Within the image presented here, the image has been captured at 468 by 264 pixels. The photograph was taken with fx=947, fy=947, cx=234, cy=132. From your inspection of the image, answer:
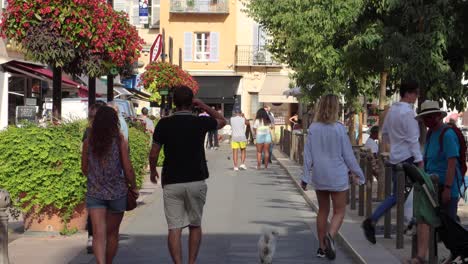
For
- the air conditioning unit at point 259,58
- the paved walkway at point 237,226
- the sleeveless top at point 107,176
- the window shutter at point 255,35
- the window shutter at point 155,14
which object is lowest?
the paved walkway at point 237,226

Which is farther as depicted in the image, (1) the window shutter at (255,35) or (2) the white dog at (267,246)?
(1) the window shutter at (255,35)

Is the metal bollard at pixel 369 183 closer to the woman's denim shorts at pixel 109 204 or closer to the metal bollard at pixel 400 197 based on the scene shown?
the metal bollard at pixel 400 197

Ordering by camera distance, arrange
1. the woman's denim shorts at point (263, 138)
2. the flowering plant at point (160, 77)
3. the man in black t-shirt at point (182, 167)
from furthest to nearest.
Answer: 1. the flowering plant at point (160, 77)
2. the woman's denim shorts at point (263, 138)
3. the man in black t-shirt at point (182, 167)

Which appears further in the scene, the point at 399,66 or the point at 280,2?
the point at 280,2

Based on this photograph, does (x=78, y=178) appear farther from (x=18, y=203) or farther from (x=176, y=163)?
(x=176, y=163)

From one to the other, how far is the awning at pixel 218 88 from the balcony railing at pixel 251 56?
1.05 metres

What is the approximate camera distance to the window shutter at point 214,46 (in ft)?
185

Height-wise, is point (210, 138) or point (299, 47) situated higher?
point (299, 47)

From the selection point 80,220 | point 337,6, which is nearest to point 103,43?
point 80,220

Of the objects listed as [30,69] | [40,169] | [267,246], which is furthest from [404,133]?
[30,69]

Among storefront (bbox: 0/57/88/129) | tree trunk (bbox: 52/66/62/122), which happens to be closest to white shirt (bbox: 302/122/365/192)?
tree trunk (bbox: 52/66/62/122)

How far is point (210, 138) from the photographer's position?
138 ft

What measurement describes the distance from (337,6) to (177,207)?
1657 centimetres

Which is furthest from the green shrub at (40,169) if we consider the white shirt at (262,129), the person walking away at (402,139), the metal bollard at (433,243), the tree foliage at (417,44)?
the white shirt at (262,129)
